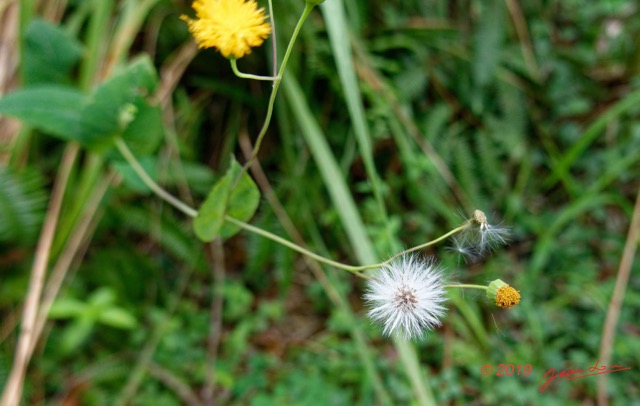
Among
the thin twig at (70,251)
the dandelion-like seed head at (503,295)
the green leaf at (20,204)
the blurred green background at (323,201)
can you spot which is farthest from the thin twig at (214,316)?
the dandelion-like seed head at (503,295)

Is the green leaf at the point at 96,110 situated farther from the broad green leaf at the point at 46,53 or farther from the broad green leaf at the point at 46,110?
the broad green leaf at the point at 46,53

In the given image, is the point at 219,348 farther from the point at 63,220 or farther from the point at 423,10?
the point at 423,10

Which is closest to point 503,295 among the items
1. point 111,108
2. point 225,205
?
point 225,205

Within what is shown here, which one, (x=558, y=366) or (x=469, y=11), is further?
(x=469, y=11)

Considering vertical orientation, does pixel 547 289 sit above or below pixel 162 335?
above

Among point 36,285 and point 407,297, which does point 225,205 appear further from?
point 36,285

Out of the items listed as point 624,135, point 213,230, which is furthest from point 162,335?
point 624,135
